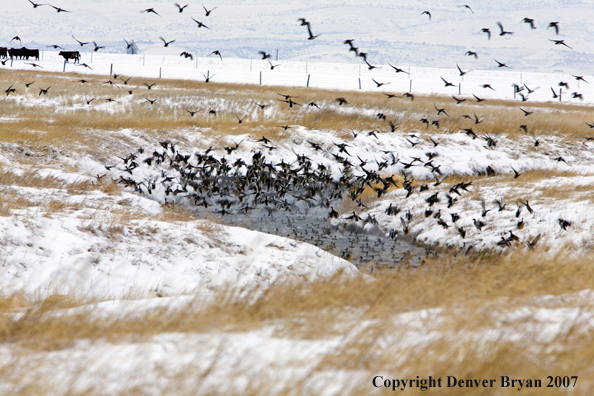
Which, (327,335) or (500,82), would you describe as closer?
(327,335)

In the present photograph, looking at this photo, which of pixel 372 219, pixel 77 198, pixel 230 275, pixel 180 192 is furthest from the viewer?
pixel 180 192

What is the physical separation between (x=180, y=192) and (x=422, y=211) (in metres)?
7.28

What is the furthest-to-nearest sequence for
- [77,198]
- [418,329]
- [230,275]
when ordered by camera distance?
[77,198] → [230,275] → [418,329]

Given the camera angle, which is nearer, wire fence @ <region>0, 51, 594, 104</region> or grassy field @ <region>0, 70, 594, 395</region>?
grassy field @ <region>0, 70, 594, 395</region>

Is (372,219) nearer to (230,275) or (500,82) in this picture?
(230,275)

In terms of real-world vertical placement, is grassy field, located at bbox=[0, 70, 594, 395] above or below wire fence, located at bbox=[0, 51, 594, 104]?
above

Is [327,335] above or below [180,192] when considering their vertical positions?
above

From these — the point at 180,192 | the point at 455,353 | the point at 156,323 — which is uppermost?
the point at 455,353

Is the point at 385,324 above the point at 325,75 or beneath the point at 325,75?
above

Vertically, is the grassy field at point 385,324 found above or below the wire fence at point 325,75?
above

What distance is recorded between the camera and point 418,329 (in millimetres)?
4324

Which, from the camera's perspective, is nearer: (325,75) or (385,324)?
(385,324)

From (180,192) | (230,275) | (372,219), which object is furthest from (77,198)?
(372,219)

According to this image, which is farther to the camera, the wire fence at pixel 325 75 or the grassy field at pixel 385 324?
the wire fence at pixel 325 75
